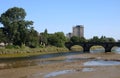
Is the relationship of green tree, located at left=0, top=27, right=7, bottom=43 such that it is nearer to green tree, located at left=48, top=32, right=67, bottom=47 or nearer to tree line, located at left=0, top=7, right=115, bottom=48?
tree line, located at left=0, top=7, right=115, bottom=48

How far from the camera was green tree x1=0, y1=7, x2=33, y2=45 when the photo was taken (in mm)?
114081

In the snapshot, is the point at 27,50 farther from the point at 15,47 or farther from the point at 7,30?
the point at 7,30

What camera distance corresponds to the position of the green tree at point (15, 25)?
114 meters

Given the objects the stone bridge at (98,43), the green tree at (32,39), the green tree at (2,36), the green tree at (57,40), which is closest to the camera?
the green tree at (2,36)

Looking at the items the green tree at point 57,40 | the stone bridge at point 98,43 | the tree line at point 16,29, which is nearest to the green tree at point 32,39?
the tree line at point 16,29

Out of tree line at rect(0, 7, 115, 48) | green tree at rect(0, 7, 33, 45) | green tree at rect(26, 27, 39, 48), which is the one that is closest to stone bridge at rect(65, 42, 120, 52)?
green tree at rect(26, 27, 39, 48)

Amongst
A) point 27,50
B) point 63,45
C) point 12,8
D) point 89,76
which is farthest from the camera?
point 63,45

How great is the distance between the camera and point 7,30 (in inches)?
4582

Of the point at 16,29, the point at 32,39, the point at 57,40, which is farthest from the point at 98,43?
the point at 16,29

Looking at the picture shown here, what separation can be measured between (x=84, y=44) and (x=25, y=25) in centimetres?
5285

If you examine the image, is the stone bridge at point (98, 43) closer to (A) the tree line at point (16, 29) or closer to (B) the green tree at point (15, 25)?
(A) the tree line at point (16, 29)

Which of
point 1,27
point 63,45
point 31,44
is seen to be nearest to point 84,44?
point 63,45

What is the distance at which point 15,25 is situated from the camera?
112688mm

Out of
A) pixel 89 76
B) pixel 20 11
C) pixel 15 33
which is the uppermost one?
pixel 20 11
